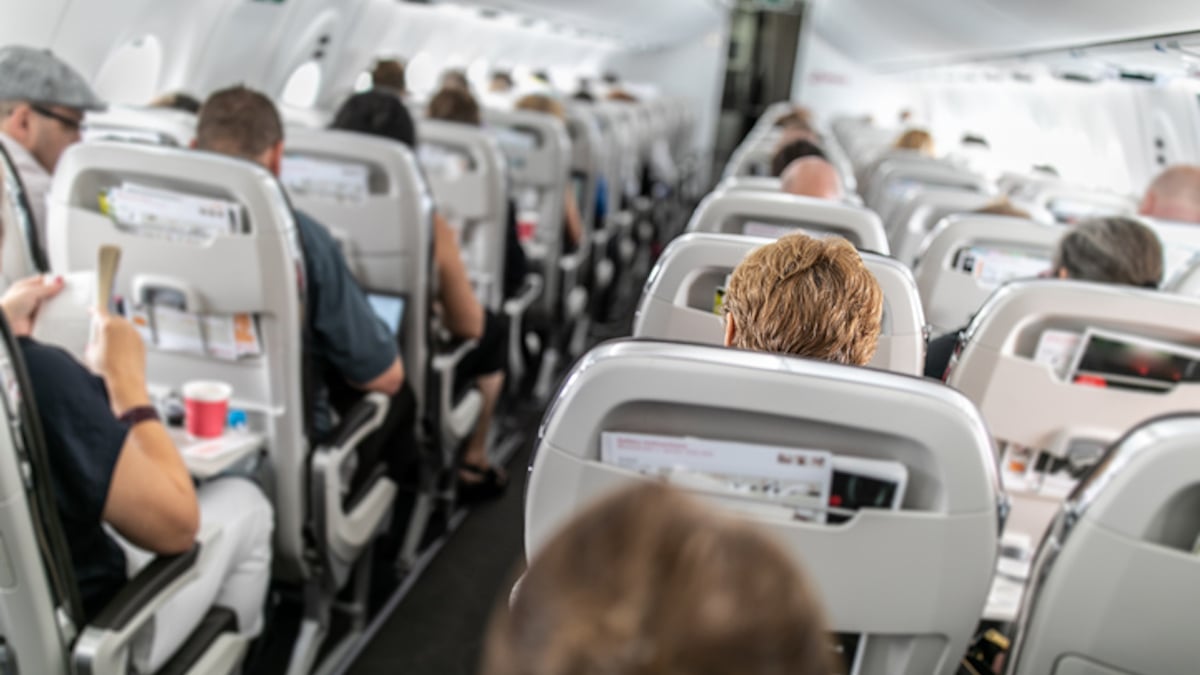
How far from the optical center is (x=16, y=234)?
9.32 feet

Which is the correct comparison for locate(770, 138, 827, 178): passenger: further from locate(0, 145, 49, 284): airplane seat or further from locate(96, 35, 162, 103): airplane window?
locate(96, 35, 162, 103): airplane window

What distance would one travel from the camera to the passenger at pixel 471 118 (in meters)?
4.60

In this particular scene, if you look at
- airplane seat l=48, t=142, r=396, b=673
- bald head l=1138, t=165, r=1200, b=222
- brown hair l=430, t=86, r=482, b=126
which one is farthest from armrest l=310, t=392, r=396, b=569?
bald head l=1138, t=165, r=1200, b=222

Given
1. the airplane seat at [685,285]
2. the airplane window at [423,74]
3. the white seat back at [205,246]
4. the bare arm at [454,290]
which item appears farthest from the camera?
the airplane window at [423,74]

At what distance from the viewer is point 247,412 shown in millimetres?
2561

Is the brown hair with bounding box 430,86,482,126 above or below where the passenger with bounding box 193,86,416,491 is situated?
above

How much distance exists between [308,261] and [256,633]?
106 cm

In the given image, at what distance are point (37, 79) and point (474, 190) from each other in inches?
66.5

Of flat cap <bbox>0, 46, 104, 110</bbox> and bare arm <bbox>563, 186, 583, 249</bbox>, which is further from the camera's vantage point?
bare arm <bbox>563, 186, 583, 249</bbox>

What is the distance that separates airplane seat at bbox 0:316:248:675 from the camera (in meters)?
1.57

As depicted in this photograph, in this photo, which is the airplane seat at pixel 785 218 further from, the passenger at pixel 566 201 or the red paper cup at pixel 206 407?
the passenger at pixel 566 201

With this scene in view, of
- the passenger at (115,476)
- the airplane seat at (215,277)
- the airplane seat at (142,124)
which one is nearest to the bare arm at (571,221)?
the airplane seat at (142,124)

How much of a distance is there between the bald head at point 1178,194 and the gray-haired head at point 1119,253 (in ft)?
6.65

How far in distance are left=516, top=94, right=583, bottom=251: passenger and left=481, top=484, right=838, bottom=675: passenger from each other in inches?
194
